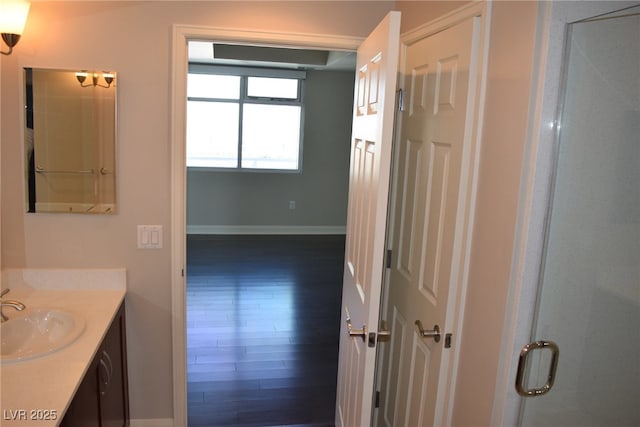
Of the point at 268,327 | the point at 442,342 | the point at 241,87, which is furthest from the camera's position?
the point at 241,87

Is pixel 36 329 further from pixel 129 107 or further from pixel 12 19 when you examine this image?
pixel 12 19

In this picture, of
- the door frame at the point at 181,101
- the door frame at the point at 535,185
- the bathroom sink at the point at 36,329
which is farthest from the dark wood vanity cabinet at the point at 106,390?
the door frame at the point at 535,185

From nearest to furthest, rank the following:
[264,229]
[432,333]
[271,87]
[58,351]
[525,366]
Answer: [525,366] → [58,351] → [432,333] → [271,87] → [264,229]

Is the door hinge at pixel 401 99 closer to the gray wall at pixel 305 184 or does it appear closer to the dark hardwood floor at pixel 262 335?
the dark hardwood floor at pixel 262 335

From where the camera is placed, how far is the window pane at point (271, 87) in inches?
283

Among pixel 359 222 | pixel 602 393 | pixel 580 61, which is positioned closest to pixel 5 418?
pixel 359 222

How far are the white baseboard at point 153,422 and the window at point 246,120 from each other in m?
4.83

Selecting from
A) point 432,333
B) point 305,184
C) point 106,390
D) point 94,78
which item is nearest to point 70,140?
point 94,78

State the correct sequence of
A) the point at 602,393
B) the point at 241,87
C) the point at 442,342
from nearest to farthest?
1. the point at 602,393
2. the point at 442,342
3. the point at 241,87

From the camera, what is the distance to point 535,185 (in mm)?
1347

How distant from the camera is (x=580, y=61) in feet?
4.34

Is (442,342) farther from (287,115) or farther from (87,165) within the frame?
(287,115)

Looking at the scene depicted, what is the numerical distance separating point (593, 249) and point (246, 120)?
631 cm

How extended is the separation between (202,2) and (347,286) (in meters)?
1.50
